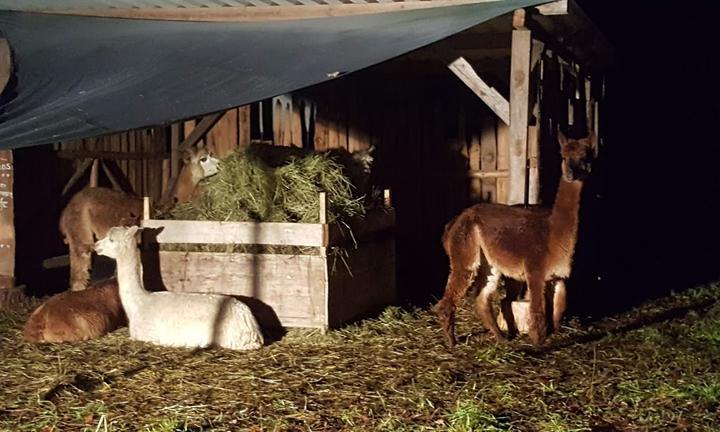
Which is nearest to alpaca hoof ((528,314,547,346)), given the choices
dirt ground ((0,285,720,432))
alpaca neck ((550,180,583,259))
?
dirt ground ((0,285,720,432))

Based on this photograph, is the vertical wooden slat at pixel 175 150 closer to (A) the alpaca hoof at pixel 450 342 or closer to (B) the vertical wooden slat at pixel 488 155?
(B) the vertical wooden slat at pixel 488 155

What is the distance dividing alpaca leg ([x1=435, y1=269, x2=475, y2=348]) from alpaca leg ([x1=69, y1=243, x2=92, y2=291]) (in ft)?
14.6

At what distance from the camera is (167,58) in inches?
295

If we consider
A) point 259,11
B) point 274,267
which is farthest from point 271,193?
point 259,11

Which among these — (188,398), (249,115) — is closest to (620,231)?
(249,115)

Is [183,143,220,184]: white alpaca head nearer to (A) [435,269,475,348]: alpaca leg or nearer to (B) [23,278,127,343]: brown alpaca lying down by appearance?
(B) [23,278,127,343]: brown alpaca lying down

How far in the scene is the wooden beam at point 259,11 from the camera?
8195mm

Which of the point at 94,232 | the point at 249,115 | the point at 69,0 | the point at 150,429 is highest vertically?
the point at 69,0

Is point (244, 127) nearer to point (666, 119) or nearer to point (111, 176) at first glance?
point (111, 176)

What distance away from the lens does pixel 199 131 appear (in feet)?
39.5

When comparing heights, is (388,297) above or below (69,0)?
below

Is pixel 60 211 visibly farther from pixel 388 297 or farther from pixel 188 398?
pixel 188 398

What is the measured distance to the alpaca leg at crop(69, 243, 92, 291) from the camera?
32.7ft

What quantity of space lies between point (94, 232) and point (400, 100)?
4.32 m
